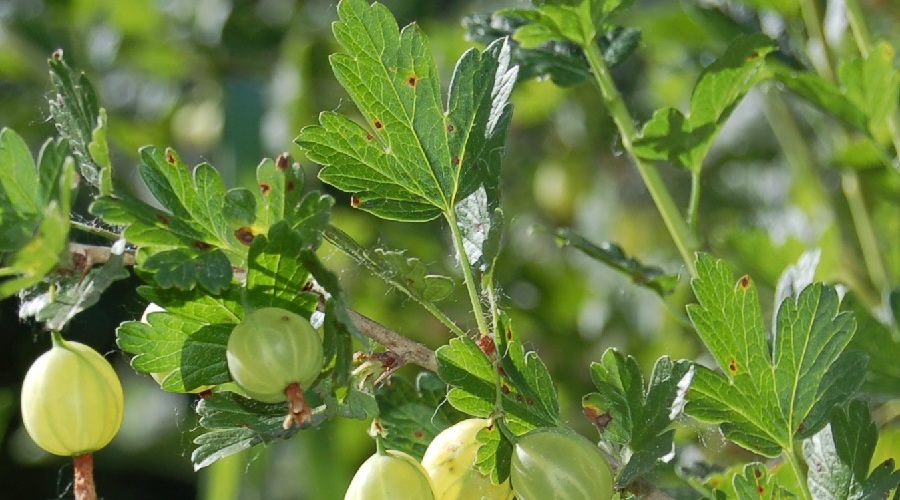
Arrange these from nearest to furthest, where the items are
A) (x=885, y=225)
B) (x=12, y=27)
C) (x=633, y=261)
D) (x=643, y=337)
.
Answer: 1. (x=633, y=261)
2. (x=885, y=225)
3. (x=643, y=337)
4. (x=12, y=27)

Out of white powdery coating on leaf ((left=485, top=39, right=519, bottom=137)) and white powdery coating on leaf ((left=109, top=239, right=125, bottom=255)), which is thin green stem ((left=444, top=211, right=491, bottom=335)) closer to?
white powdery coating on leaf ((left=485, top=39, right=519, bottom=137))

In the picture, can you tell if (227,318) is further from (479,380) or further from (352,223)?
(352,223)

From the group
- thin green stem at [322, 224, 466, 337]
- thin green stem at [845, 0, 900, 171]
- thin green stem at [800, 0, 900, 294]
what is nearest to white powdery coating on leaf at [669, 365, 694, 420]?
thin green stem at [322, 224, 466, 337]

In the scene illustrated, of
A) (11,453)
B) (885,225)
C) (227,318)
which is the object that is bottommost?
(11,453)

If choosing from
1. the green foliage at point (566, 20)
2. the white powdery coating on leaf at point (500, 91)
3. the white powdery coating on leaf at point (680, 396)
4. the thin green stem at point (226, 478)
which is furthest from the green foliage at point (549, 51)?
the thin green stem at point (226, 478)

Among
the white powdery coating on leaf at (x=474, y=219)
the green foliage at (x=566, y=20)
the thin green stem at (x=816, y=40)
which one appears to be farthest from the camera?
the thin green stem at (x=816, y=40)

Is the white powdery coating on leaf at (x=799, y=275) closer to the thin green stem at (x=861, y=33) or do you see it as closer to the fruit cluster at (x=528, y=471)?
the thin green stem at (x=861, y=33)

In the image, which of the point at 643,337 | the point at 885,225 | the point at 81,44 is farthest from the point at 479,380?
the point at 81,44
